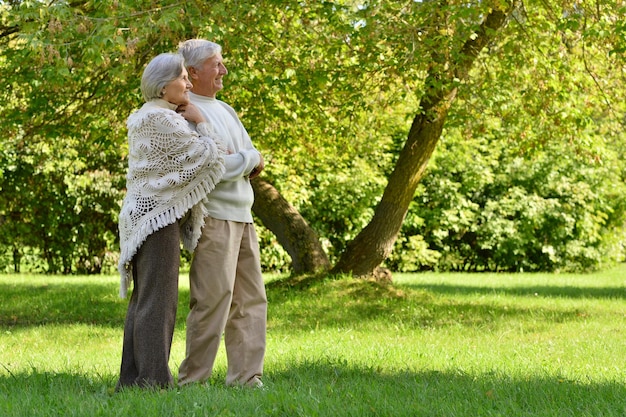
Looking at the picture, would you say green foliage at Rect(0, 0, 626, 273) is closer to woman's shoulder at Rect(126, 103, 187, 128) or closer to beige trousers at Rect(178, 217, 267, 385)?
woman's shoulder at Rect(126, 103, 187, 128)

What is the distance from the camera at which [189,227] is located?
478cm

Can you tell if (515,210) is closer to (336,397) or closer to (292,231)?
(292,231)

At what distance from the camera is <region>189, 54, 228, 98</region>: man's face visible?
4875mm

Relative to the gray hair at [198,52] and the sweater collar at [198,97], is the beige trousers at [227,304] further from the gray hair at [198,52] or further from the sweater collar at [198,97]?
the gray hair at [198,52]

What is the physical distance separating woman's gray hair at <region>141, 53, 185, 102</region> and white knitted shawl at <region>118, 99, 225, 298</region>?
0.08 meters

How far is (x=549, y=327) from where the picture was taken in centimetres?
930

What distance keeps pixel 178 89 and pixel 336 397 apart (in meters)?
1.82

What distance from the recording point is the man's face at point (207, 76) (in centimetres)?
488

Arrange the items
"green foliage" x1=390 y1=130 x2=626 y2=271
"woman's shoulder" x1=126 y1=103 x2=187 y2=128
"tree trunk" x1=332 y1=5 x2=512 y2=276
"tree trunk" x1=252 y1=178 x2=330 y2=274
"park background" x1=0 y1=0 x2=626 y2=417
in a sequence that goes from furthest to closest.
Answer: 1. "green foliage" x1=390 y1=130 x2=626 y2=271
2. "tree trunk" x1=252 y1=178 x2=330 y2=274
3. "tree trunk" x1=332 y1=5 x2=512 y2=276
4. "park background" x1=0 y1=0 x2=626 y2=417
5. "woman's shoulder" x1=126 y1=103 x2=187 y2=128

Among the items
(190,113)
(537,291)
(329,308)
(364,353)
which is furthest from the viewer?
(537,291)

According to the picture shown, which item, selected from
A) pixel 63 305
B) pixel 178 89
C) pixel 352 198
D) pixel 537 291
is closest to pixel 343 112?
pixel 63 305

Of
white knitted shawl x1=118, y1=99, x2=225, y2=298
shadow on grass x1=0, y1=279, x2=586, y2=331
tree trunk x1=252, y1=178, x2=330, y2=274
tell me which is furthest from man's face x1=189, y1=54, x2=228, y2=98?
tree trunk x1=252, y1=178, x2=330, y2=274

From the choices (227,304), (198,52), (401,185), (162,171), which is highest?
(198,52)

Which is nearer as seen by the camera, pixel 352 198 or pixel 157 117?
pixel 157 117
